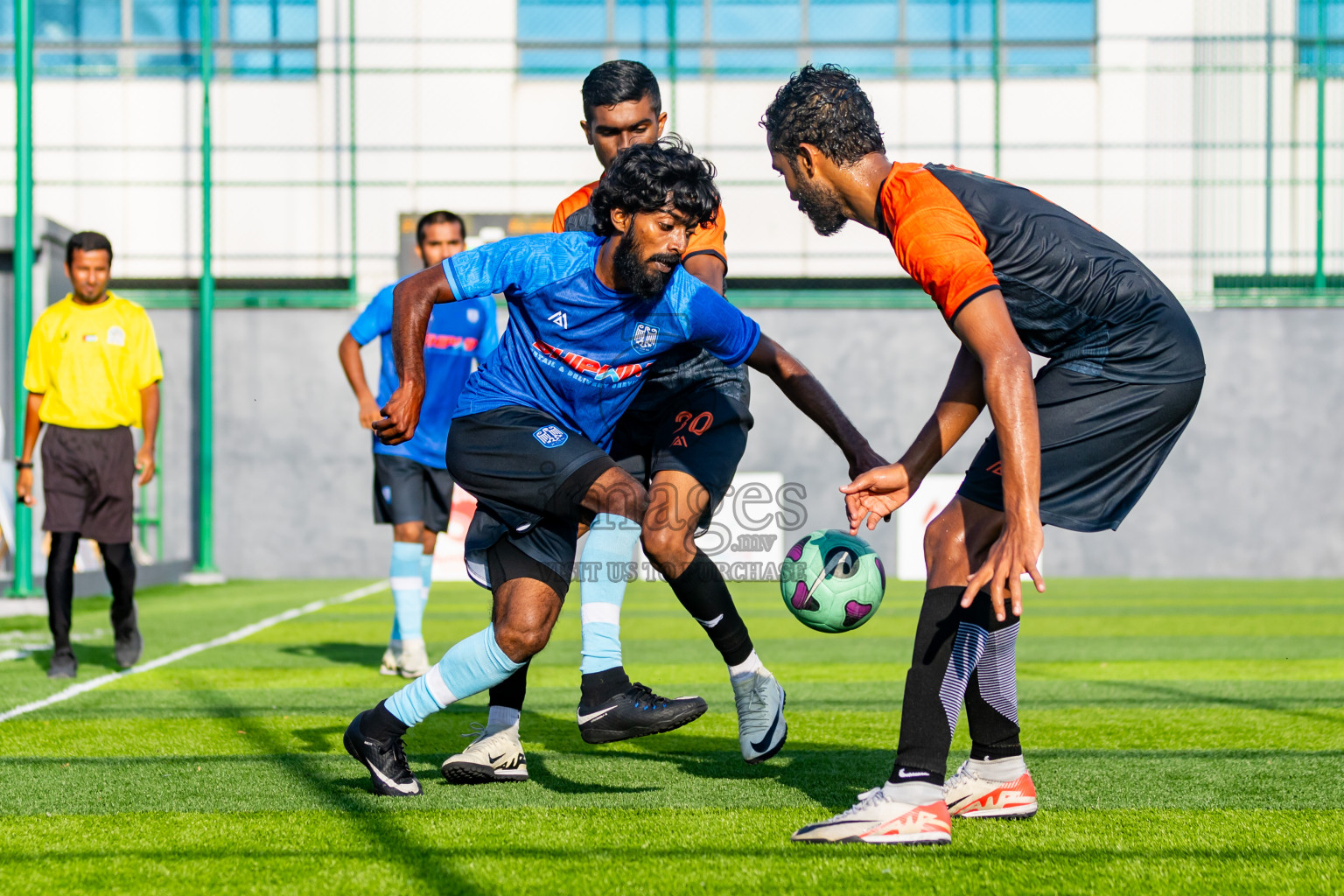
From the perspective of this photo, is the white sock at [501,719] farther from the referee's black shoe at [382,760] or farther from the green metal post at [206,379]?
the green metal post at [206,379]

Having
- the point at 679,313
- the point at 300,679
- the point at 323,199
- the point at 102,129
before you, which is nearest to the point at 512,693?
the point at 679,313

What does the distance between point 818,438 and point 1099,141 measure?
5623 mm

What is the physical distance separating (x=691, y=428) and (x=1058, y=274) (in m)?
1.18

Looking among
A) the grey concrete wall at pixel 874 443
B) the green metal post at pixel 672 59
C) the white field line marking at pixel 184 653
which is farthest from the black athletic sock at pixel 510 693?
the green metal post at pixel 672 59

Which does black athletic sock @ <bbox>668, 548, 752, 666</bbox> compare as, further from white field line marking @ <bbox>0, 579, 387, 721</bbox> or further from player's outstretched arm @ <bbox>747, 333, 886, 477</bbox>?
white field line marking @ <bbox>0, 579, 387, 721</bbox>

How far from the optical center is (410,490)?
258 inches

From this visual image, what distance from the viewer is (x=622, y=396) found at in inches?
143

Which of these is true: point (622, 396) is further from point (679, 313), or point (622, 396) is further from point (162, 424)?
point (162, 424)

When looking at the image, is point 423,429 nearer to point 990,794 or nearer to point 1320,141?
point 990,794

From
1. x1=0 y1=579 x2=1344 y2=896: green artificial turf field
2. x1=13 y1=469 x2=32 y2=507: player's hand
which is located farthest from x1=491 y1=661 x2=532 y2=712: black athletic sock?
x1=13 y1=469 x2=32 y2=507: player's hand

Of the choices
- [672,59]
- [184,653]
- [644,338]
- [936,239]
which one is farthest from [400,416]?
[672,59]

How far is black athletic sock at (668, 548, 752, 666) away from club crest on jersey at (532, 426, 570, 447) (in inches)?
21.3

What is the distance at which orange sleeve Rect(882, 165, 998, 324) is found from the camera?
280 centimetres

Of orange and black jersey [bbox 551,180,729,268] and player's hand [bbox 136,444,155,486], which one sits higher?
orange and black jersey [bbox 551,180,729,268]
